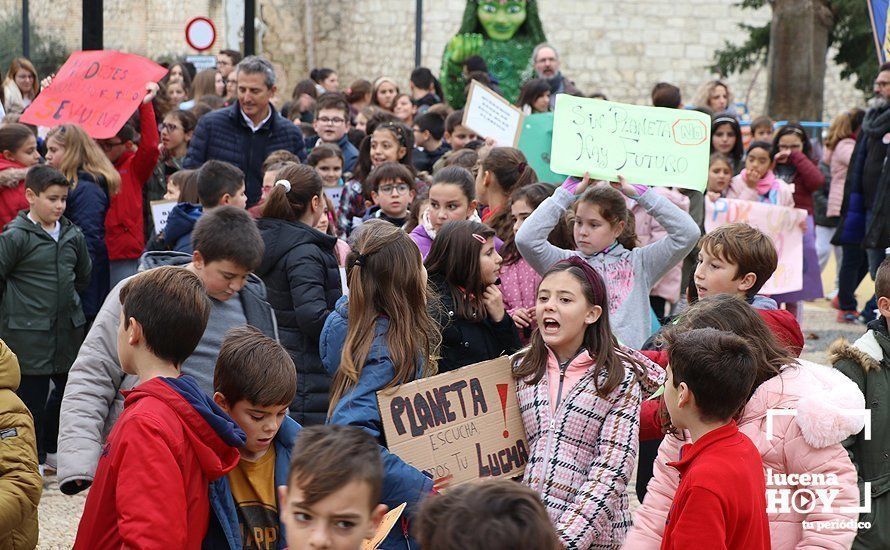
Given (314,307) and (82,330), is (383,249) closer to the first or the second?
(314,307)

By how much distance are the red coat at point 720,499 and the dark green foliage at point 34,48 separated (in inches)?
963

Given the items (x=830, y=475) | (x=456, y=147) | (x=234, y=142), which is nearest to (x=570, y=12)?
(x=456, y=147)

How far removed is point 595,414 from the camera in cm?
388

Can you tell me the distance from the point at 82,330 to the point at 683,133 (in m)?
3.61

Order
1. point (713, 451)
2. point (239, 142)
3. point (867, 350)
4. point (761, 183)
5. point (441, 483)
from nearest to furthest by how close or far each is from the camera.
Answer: point (713, 451)
point (441, 483)
point (867, 350)
point (239, 142)
point (761, 183)

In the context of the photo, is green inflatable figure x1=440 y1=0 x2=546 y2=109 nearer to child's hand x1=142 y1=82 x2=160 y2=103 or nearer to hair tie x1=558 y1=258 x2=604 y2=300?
child's hand x1=142 y1=82 x2=160 y2=103

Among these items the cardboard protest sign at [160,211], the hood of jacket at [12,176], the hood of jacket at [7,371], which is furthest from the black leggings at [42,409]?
the hood of jacket at [7,371]

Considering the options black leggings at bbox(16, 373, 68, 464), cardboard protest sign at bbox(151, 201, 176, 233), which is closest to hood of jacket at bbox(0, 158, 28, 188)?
cardboard protest sign at bbox(151, 201, 176, 233)

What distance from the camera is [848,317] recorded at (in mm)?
11852

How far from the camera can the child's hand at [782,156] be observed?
10.1 metres

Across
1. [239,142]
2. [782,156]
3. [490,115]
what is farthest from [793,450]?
[782,156]

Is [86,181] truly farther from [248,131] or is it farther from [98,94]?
[248,131]

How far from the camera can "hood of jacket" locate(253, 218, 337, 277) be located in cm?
534

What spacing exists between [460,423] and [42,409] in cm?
365
